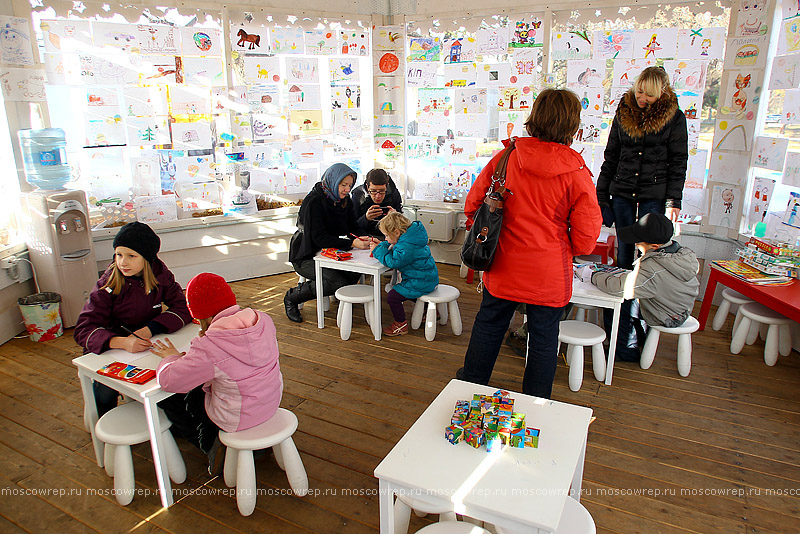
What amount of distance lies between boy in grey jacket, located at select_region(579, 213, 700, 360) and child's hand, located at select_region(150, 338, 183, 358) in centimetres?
246

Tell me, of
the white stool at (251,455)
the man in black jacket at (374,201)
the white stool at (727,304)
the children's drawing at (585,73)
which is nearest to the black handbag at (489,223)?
the white stool at (251,455)

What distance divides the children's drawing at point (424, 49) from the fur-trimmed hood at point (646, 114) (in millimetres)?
2537

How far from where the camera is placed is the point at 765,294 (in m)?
3.76

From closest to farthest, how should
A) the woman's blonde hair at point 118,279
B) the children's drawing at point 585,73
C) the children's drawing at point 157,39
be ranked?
the woman's blonde hair at point 118,279, the children's drawing at point 157,39, the children's drawing at point 585,73

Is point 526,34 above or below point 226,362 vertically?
above

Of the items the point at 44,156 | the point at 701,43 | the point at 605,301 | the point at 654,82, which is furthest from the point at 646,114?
the point at 44,156

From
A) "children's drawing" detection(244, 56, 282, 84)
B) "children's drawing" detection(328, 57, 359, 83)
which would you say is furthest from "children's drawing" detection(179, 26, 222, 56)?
"children's drawing" detection(328, 57, 359, 83)

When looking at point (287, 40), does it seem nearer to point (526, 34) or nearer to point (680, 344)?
point (526, 34)

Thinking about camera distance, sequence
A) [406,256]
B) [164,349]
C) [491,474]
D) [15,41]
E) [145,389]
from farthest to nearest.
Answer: [15,41], [406,256], [164,349], [145,389], [491,474]

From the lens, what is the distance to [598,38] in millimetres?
5062

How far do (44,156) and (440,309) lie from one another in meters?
3.33

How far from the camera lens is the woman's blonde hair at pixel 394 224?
4176 mm

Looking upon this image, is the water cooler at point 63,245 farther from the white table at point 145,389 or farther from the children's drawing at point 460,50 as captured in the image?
the children's drawing at point 460,50

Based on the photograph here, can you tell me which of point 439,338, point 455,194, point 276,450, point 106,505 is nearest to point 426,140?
point 455,194
